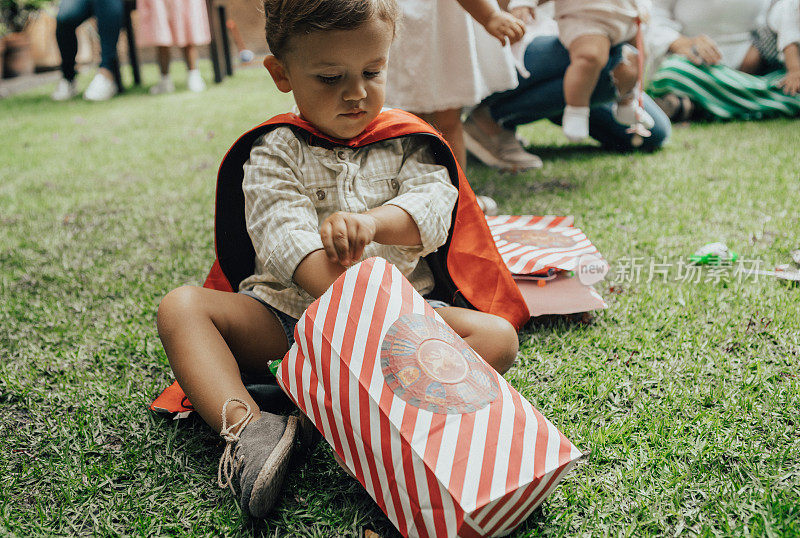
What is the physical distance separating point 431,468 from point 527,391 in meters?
0.52

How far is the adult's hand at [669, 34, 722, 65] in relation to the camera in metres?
3.95

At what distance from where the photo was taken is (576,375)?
1406mm

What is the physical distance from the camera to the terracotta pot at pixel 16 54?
7.39 metres

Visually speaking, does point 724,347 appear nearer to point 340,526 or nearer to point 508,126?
point 340,526

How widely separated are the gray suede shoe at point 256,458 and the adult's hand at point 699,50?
152 inches

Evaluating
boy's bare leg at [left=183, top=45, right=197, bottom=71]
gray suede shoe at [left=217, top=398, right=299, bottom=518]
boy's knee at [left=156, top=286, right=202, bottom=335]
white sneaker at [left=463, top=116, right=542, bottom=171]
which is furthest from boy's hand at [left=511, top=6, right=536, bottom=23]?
boy's bare leg at [left=183, top=45, right=197, bottom=71]

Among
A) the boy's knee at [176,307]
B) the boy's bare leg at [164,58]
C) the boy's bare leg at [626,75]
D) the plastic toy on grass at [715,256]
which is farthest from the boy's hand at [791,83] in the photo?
the boy's bare leg at [164,58]

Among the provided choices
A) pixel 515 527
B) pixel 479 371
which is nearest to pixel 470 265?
pixel 479 371

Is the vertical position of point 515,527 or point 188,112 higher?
point 515,527

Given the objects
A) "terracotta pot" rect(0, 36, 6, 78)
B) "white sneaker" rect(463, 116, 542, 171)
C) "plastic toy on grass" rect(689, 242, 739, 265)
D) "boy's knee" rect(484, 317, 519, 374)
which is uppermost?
"boy's knee" rect(484, 317, 519, 374)

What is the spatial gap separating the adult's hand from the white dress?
2.38 metres

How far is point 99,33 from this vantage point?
5.88 meters

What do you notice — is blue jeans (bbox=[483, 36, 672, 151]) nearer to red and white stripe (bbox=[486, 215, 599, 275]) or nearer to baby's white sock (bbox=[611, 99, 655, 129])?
baby's white sock (bbox=[611, 99, 655, 129])

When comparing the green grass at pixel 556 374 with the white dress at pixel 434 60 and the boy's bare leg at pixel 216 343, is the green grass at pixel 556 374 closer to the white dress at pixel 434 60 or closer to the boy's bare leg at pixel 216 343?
the boy's bare leg at pixel 216 343
